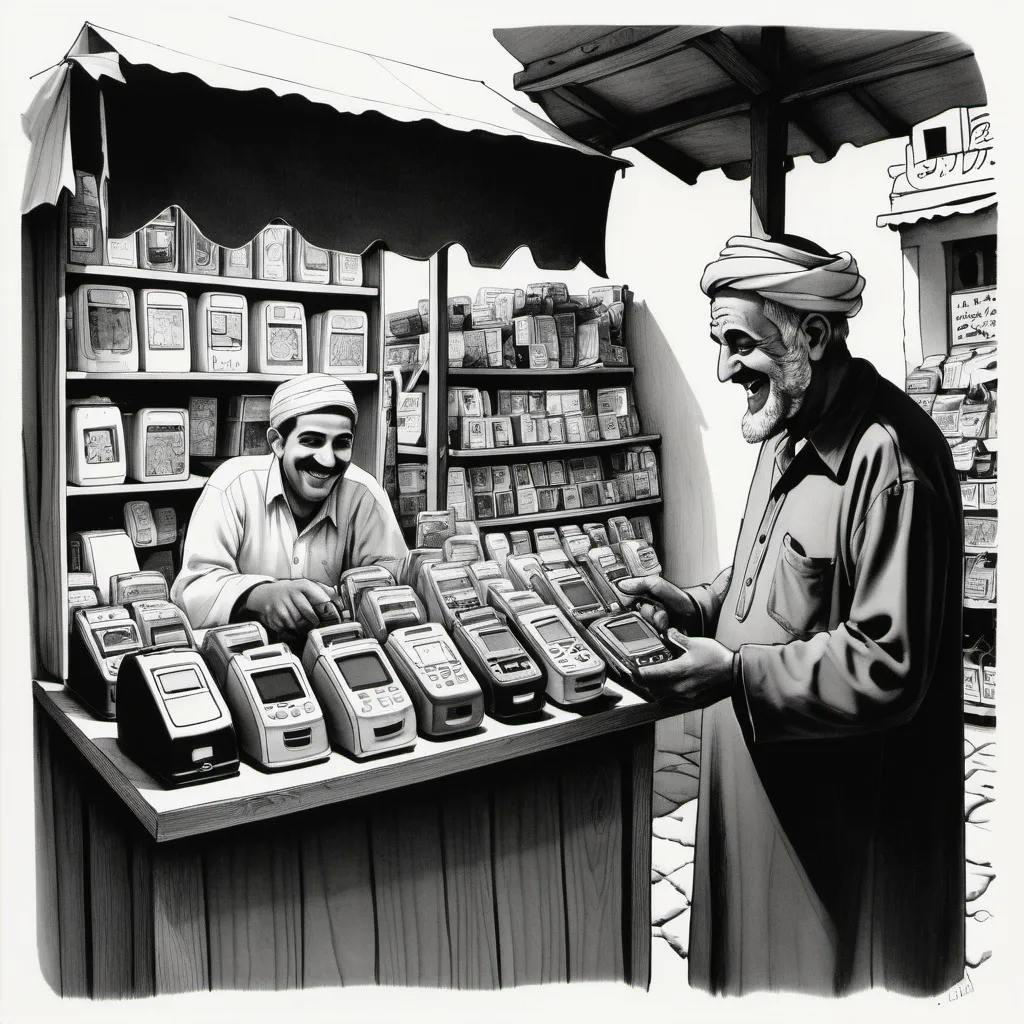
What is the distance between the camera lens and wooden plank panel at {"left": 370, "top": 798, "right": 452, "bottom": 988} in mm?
2062

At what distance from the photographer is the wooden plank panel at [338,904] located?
1.99 metres

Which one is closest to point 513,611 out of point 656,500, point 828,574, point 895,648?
point 656,500

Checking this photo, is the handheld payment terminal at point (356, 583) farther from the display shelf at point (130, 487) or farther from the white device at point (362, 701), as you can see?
the display shelf at point (130, 487)

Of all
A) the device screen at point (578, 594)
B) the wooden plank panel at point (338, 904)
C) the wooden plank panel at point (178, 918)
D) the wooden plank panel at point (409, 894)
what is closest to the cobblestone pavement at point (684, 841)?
the device screen at point (578, 594)

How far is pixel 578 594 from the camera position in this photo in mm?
2371

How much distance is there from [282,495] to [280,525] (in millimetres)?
72

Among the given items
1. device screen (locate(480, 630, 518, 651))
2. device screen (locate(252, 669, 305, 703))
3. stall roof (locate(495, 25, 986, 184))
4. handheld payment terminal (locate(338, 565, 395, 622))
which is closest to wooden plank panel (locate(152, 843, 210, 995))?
device screen (locate(252, 669, 305, 703))

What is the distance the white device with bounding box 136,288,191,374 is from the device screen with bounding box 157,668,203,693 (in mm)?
773

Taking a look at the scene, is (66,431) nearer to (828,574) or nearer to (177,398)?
(177,398)

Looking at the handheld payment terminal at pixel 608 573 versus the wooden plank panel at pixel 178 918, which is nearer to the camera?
the wooden plank panel at pixel 178 918

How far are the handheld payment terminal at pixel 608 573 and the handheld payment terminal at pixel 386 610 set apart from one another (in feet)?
1.69

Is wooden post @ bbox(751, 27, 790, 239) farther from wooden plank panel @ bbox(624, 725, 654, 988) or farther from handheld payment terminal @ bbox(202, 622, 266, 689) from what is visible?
handheld payment terminal @ bbox(202, 622, 266, 689)

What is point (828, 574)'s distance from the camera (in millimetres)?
2240

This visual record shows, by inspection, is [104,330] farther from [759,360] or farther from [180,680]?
[759,360]
